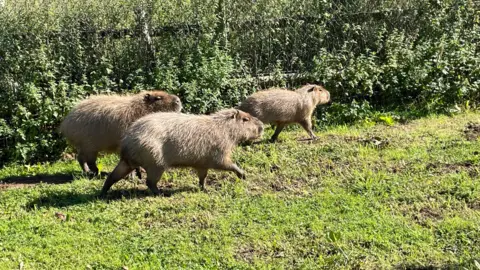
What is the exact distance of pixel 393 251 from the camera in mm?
4895

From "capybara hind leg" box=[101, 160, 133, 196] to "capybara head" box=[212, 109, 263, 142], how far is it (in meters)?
1.25

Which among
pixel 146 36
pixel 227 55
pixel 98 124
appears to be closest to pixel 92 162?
pixel 98 124

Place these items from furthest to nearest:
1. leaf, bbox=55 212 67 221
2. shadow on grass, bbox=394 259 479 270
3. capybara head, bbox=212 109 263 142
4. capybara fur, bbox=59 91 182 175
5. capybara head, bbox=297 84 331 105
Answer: capybara head, bbox=297 84 331 105, capybara fur, bbox=59 91 182 175, capybara head, bbox=212 109 263 142, leaf, bbox=55 212 67 221, shadow on grass, bbox=394 259 479 270

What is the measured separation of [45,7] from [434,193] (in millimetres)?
6193

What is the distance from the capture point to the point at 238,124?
7062mm

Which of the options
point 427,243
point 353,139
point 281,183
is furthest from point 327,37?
point 427,243

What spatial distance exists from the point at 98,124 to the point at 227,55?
298 centimetres

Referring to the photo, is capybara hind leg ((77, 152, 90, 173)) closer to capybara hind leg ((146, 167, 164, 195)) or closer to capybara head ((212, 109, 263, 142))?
capybara hind leg ((146, 167, 164, 195))

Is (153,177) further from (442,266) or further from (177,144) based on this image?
(442,266)

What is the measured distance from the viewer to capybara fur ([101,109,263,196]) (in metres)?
6.24

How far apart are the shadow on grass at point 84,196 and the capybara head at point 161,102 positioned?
4.23 feet

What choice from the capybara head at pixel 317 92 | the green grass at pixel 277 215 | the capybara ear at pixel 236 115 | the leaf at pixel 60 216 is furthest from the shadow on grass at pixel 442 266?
the capybara head at pixel 317 92

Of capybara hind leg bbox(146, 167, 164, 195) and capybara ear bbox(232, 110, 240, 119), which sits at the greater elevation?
capybara ear bbox(232, 110, 240, 119)

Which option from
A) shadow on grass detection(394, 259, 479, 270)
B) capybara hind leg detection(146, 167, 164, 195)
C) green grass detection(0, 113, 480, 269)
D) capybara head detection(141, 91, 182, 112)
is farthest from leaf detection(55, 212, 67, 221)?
shadow on grass detection(394, 259, 479, 270)
